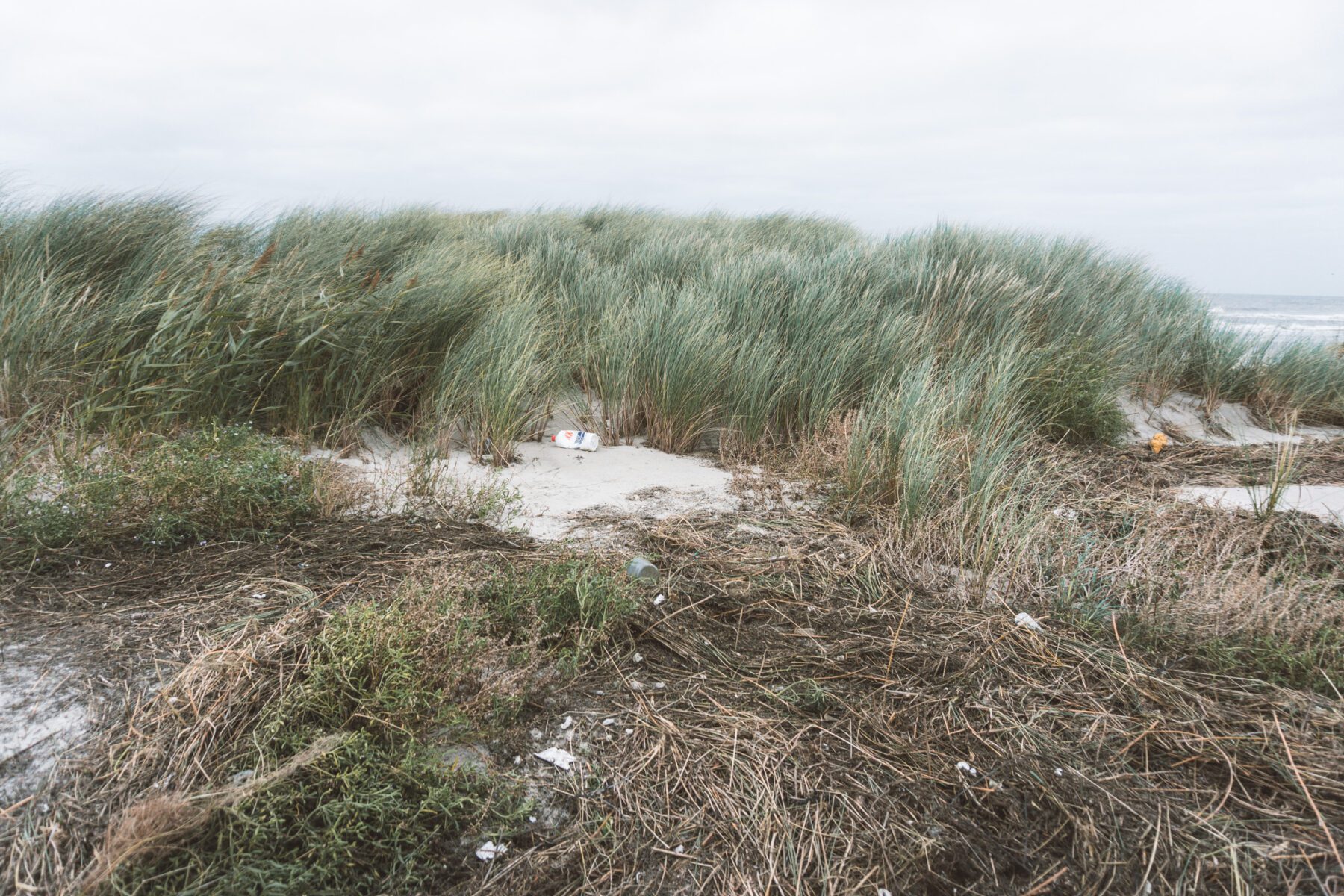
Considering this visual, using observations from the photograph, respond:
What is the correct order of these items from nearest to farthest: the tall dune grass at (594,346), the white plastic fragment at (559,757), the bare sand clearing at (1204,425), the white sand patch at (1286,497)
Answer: the white plastic fragment at (559,757), the white sand patch at (1286,497), the tall dune grass at (594,346), the bare sand clearing at (1204,425)

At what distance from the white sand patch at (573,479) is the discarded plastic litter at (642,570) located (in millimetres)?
572

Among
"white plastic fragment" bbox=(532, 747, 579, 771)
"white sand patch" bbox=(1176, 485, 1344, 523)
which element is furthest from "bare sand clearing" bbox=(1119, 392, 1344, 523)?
"white plastic fragment" bbox=(532, 747, 579, 771)

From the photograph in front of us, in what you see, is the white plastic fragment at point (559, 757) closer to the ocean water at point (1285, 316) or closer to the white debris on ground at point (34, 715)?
the white debris on ground at point (34, 715)

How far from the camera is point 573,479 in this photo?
4.14m

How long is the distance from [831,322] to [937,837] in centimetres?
411

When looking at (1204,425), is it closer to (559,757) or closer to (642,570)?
(642,570)

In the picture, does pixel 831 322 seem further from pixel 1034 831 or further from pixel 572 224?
pixel 572 224

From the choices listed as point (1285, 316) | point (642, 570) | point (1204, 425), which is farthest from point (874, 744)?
point (1285, 316)

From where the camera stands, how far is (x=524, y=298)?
5.90m

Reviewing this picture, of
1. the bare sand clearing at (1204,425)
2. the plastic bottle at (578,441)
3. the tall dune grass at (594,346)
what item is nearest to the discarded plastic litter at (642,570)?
the tall dune grass at (594,346)

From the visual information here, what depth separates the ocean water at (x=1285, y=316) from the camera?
798cm

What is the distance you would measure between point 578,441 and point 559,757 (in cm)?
278

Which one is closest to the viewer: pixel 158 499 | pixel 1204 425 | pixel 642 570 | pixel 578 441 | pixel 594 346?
pixel 642 570

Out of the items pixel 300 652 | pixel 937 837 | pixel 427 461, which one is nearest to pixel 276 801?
pixel 300 652
